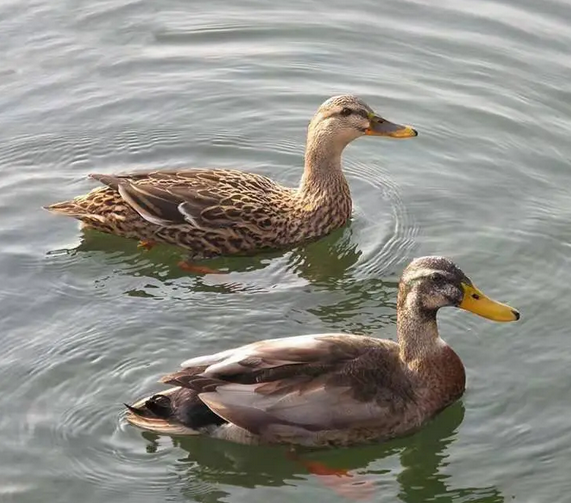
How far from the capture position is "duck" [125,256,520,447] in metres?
7.44

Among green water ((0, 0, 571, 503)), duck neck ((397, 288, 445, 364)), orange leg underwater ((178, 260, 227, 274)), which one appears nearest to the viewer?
green water ((0, 0, 571, 503))

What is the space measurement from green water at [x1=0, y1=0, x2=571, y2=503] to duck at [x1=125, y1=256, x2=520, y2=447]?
0.15 metres

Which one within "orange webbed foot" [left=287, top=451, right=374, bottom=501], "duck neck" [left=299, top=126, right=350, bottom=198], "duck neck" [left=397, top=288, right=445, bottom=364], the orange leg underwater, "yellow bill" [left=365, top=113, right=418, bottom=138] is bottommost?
"orange webbed foot" [left=287, top=451, right=374, bottom=501]

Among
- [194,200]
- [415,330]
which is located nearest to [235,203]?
[194,200]

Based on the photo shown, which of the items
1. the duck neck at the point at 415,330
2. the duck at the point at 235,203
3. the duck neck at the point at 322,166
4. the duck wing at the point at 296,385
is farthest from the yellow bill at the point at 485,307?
the duck neck at the point at 322,166

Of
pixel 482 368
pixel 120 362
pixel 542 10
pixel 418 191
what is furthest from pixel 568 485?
pixel 542 10

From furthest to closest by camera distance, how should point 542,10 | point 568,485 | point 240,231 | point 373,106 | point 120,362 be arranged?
point 542,10, point 373,106, point 240,231, point 120,362, point 568,485

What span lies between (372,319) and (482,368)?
838 millimetres

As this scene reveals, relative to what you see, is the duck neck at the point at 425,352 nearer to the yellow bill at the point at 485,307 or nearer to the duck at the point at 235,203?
the yellow bill at the point at 485,307

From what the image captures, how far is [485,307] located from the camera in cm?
793

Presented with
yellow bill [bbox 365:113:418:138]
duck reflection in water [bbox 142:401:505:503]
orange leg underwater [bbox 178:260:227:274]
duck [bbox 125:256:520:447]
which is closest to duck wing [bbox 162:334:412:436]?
duck [bbox 125:256:520:447]

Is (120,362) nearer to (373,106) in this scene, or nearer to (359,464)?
(359,464)

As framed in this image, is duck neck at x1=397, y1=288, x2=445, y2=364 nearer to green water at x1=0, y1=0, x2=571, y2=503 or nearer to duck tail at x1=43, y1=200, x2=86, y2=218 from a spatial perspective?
green water at x1=0, y1=0, x2=571, y2=503

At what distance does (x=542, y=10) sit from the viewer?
12562mm
